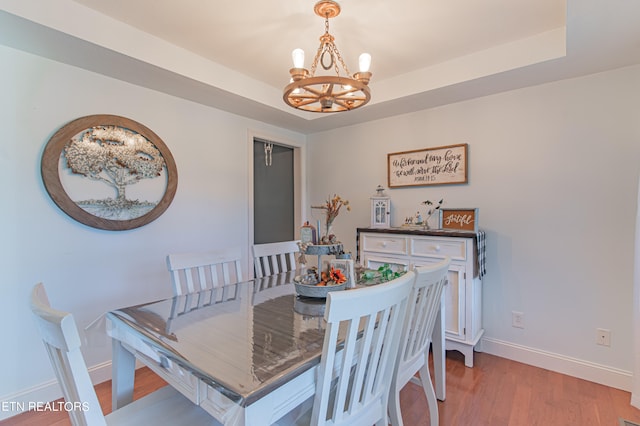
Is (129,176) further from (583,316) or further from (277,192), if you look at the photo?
(583,316)

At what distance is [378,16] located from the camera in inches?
73.7

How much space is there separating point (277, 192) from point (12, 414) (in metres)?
2.91

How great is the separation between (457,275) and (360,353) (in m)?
1.70

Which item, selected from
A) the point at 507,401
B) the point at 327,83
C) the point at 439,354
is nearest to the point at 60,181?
the point at 327,83

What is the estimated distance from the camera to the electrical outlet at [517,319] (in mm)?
2514

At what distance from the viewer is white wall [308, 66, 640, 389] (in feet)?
7.00

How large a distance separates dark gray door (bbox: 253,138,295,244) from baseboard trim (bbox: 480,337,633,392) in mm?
2499

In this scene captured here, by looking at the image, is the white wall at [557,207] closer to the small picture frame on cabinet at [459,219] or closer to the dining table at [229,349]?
the small picture frame on cabinet at [459,219]

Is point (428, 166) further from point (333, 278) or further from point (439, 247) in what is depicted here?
point (333, 278)

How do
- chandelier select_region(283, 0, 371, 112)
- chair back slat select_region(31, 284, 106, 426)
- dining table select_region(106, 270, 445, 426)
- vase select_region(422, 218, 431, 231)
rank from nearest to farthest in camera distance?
chair back slat select_region(31, 284, 106, 426) < dining table select_region(106, 270, 445, 426) < chandelier select_region(283, 0, 371, 112) < vase select_region(422, 218, 431, 231)

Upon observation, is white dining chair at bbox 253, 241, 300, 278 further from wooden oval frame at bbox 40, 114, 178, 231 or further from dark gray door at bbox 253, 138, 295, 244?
dark gray door at bbox 253, 138, 295, 244

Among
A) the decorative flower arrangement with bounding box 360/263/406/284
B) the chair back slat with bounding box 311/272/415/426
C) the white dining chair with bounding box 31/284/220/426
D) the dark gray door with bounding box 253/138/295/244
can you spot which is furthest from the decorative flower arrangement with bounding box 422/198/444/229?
the white dining chair with bounding box 31/284/220/426

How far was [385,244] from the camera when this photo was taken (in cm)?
285

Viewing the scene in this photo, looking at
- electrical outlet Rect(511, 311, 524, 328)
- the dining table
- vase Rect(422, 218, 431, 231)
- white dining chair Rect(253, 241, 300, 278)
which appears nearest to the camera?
the dining table
